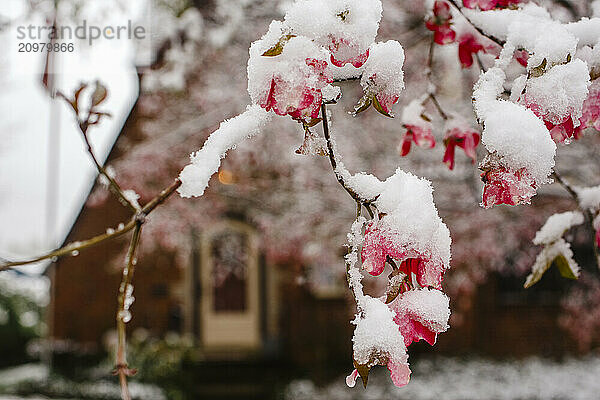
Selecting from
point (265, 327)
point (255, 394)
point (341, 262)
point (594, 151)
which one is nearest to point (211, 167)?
point (594, 151)

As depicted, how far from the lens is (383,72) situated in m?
0.88

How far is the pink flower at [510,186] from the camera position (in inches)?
33.2

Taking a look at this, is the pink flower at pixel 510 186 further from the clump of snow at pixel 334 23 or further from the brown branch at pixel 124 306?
the brown branch at pixel 124 306

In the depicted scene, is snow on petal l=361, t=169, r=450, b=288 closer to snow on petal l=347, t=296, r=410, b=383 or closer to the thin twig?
snow on petal l=347, t=296, r=410, b=383

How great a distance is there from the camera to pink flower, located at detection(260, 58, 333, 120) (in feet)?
2.56

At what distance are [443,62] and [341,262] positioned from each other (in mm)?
2230

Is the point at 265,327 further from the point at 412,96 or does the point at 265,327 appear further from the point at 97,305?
the point at 412,96

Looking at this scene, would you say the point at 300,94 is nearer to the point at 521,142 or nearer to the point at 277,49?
the point at 277,49

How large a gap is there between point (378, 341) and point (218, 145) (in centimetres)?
34

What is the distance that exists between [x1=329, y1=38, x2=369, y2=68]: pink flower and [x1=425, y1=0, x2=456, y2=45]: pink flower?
2.75ft

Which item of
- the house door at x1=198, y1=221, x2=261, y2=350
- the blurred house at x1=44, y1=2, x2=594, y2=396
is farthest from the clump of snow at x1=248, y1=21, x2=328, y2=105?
the house door at x1=198, y1=221, x2=261, y2=350

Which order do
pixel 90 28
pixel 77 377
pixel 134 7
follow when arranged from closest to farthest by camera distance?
1. pixel 90 28
2. pixel 134 7
3. pixel 77 377

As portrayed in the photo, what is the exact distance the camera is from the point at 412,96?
18.9ft

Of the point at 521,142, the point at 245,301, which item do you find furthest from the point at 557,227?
the point at 245,301
